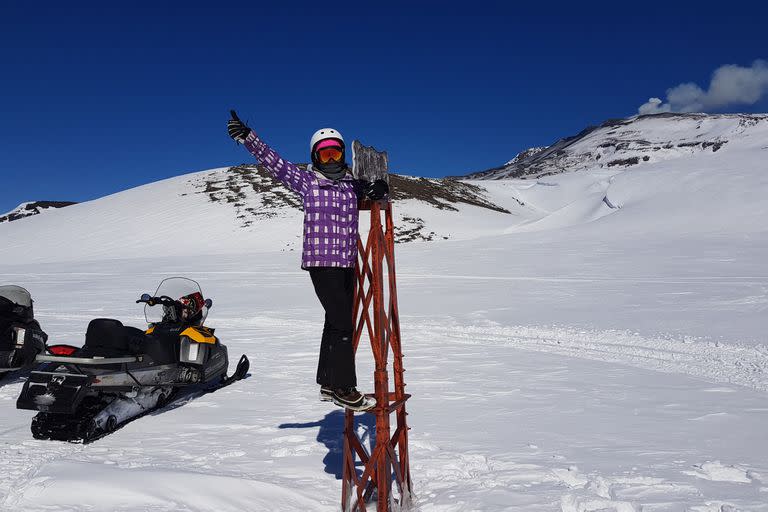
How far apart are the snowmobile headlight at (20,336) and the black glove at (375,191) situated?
5.87 metres

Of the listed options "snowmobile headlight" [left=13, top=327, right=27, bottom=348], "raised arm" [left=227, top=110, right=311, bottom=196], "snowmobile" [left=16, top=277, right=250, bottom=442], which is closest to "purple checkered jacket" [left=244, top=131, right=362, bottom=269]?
"raised arm" [left=227, top=110, right=311, bottom=196]

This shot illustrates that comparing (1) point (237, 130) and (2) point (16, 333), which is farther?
(2) point (16, 333)

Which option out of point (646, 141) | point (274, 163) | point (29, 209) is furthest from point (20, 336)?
point (646, 141)

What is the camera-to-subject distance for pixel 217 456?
5168 mm

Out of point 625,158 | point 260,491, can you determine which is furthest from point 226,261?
point 625,158

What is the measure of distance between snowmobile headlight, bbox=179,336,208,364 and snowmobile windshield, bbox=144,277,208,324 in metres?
0.46

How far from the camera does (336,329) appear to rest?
396 cm

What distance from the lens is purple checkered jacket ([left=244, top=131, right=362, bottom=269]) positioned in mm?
3881

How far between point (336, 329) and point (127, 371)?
10.9 ft

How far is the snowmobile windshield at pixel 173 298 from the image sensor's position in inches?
290

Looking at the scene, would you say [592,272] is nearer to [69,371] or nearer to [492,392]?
[492,392]

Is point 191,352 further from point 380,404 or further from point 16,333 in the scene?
point 380,404

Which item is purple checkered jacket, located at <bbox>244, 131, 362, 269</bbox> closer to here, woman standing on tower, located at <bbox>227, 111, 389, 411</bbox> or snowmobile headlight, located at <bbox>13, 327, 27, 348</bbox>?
woman standing on tower, located at <bbox>227, 111, 389, 411</bbox>

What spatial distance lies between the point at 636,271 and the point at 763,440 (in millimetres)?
13641
